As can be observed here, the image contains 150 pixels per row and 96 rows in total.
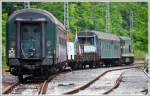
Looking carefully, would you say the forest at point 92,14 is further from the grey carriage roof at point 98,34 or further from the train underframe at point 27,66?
the train underframe at point 27,66

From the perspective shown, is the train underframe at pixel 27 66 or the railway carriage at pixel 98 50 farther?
the railway carriage at pixel 98 50

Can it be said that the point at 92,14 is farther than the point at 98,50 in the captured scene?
Yes

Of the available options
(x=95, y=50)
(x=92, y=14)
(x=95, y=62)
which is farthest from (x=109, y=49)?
(x=92, y=14)

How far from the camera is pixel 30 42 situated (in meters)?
22.4

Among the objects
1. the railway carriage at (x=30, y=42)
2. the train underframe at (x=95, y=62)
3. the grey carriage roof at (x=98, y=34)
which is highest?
the railway carriage at (x=30, y=42)

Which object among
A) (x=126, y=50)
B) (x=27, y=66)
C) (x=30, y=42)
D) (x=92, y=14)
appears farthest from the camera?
(x=92, y=14)

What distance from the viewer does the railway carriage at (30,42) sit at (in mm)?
22172

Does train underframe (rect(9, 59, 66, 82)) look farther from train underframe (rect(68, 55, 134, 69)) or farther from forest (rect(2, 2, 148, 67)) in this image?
forest (rect(2, 2, 148, 67))

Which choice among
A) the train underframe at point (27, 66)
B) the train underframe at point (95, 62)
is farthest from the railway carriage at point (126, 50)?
the train underframe at point (27, 66)

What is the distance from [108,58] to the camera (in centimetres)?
4572

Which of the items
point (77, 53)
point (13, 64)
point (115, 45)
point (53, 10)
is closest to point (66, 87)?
point (13, 64)

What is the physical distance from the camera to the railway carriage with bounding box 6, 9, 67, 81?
72.7 feet

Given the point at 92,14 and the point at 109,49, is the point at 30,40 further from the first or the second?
the point at 92,14

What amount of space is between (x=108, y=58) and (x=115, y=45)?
3113mm
